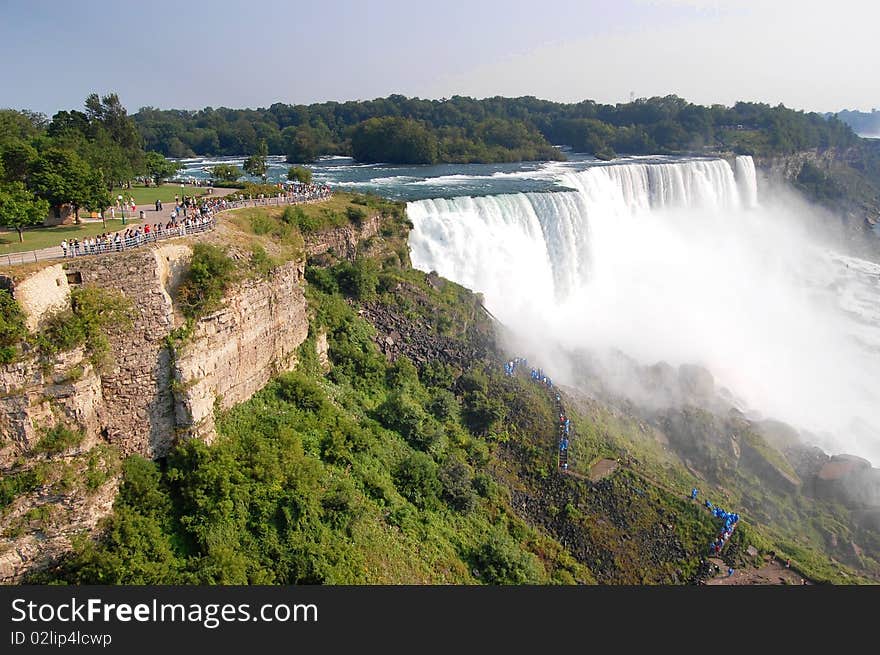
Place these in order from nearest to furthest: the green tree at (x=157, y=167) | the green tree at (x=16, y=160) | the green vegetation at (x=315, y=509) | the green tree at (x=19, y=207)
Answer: the green vegetation at (x=315, y=509)
the green tree at (x=19, y=207)
the green tree at (x=16, y=160)
the green tree at (x=157, y=167)

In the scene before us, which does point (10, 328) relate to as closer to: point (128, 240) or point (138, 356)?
point (138, 356)

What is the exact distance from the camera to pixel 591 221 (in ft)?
118

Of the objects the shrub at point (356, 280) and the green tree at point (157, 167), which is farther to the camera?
the green tree at point (157, 167)

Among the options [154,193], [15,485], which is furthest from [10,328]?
[154,193]

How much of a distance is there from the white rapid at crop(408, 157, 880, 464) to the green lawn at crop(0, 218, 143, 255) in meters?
13.3

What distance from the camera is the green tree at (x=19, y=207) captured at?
52.0 feet

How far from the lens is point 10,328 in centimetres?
1129

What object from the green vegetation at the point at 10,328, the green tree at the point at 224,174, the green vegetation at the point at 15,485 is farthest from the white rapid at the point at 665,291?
the green vegetation at the point at 15,485

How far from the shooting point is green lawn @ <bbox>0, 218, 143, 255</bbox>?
628 inches

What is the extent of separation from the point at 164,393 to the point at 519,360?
14.3 m

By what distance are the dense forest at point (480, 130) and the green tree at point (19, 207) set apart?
141ft

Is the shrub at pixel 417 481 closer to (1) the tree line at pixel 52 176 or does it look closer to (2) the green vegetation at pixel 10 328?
(2) the green vegetation at pixel 10 328

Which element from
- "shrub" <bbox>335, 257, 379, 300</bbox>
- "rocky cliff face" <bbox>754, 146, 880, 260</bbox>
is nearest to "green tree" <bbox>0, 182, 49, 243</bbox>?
"shrub" <bbox>335, 257, 379, 300</bbox>

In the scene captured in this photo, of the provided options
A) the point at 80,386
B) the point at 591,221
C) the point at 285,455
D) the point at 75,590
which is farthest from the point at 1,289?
the point at 591,221
